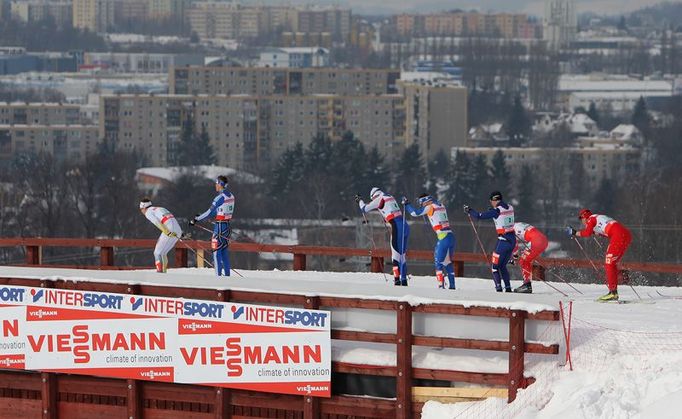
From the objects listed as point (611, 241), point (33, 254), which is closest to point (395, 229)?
point (611, 241)

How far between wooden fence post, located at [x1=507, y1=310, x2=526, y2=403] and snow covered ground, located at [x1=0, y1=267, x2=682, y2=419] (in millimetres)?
107

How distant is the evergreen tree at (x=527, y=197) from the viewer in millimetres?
148375

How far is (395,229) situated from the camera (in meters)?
25.2

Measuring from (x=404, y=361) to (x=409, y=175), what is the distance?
497 ft

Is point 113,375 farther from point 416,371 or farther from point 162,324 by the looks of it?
point 416,371

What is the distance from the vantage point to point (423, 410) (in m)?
19.2

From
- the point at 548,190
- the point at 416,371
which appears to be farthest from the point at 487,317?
the point at 548,190

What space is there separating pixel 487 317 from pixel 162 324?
3.54 m

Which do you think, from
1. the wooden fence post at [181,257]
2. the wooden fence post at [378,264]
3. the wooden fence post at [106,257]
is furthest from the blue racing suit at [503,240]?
the wooden fence post at [106,257]

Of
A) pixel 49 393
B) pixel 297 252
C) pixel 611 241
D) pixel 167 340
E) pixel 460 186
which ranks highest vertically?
pixel 611 241

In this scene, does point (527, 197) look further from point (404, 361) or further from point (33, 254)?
point (404, 361)

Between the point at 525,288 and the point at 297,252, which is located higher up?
the point at 525,288

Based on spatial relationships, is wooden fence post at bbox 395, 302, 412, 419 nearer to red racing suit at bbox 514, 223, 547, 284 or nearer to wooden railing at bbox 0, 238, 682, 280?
red racing suit at bbox 514, 223, 547, 284

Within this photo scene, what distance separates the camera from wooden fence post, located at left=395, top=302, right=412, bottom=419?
63.2ft
